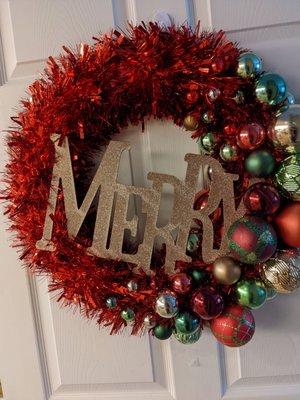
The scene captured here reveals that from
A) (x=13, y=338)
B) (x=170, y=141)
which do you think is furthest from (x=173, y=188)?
(x=13, y=338)

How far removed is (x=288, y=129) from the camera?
0.64 meters

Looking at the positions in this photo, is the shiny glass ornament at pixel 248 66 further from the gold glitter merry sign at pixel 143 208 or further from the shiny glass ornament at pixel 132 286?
the shiny glass ornament at pixel 132 286

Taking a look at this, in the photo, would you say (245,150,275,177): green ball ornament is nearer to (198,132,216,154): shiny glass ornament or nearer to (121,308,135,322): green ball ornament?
(198,132,216,154): shiny glass ornament

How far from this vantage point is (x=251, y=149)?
68 centimetres

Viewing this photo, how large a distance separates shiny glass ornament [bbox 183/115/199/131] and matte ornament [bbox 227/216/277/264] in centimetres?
19

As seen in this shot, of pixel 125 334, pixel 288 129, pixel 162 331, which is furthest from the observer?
pixel 125 334

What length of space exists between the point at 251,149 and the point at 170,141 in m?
0.17

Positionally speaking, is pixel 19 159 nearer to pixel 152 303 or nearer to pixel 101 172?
pixel 101 172

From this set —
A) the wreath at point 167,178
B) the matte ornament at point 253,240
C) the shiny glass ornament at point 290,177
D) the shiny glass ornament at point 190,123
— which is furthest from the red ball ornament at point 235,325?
the shiny glass ornament at point 190,123

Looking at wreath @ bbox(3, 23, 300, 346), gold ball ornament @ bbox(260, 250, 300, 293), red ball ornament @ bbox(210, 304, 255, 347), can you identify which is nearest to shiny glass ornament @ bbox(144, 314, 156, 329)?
wreath @ bbox(3, 23, 300, 346)

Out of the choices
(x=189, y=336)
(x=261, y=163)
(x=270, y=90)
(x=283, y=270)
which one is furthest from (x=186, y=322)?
(x=270, y=90)

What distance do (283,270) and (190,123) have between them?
0.99 feet

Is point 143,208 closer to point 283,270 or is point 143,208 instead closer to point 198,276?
point 198,276

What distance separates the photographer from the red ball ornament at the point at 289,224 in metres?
0.66
